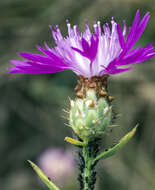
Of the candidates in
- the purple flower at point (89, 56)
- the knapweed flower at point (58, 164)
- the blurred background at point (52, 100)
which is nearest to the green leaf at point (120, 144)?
the purple flower at point (89, 56)

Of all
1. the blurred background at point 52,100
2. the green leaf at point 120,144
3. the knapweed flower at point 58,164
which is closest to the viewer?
the green leaf at point 120,144

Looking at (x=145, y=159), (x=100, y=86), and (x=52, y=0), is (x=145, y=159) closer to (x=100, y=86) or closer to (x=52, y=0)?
(x=52, y=0)

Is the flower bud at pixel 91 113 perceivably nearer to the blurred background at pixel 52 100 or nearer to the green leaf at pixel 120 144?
the green leaf at pixel 120 144

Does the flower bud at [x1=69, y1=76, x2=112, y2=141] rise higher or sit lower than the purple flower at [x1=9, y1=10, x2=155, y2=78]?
lower

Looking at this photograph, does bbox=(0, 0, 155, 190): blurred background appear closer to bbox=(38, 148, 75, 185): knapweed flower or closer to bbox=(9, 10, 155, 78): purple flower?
bbox=(38, 148, 75, 185): knapweed flower

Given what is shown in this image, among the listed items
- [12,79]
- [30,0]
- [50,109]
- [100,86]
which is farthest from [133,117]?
[100,86]

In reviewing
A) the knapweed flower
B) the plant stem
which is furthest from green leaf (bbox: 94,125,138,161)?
the knapweed flower

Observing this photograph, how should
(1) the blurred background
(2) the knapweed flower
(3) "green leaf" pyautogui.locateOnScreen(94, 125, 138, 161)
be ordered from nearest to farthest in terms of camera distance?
(3) "green leaf" pyautogui.locateOnScreen(94, 125, 138, 161), (2) the knapweed flower, (1) the blurred background
